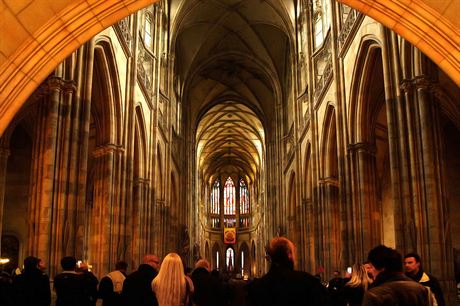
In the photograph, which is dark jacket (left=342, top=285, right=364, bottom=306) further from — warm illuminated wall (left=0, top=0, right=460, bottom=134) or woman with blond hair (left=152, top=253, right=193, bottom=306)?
warm illuminated wall (left=0, top=0, right=460, bottom=134)

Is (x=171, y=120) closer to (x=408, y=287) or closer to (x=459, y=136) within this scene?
(x=459, y=136)

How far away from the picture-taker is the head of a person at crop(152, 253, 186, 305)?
5.59m

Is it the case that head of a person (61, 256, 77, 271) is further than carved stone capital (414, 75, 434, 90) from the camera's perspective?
No

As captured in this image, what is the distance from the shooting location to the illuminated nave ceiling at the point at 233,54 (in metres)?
33.2

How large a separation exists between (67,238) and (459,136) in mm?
16994

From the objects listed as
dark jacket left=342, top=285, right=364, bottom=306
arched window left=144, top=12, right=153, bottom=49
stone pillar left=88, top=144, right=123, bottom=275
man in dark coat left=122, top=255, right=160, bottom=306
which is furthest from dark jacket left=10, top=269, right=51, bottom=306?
arched window left=144, top=12, right=153, bottom=49

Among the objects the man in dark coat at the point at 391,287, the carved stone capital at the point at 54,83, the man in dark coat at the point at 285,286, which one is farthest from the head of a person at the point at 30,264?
the carved stone capital at the point at 54,83

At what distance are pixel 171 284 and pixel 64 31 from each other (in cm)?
509

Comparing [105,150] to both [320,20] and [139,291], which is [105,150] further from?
[320,20]

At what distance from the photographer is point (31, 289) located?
7.08m

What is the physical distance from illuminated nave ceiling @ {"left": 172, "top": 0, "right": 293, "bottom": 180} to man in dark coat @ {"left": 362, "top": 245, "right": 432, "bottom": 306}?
28.3 m

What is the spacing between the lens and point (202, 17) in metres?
34.0

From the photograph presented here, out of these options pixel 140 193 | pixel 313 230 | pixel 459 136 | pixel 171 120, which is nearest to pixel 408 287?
pixel 140 193

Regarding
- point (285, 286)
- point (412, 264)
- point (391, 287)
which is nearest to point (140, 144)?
point (412, 264)
